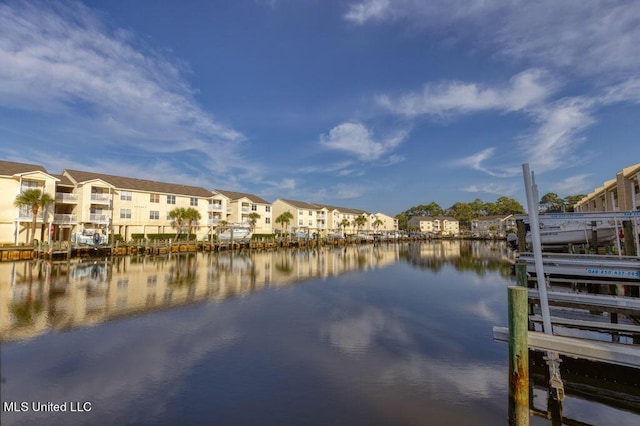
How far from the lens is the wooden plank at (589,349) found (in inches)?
230

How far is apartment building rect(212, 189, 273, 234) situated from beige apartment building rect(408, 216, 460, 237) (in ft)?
254

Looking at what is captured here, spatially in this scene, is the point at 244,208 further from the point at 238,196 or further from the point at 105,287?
the point at 105,287

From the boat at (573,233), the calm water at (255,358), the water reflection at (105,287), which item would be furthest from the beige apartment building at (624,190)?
the calm water at (255,358)

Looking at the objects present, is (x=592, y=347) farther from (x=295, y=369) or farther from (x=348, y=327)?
(x=348, y=327)

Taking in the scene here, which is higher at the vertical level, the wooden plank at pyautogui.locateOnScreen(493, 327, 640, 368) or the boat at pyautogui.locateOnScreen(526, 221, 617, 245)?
the boat at pyautogui.locateOnScreen(526, 221, 617, 245)

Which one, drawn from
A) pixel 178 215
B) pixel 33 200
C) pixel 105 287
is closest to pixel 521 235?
pixel 105 287

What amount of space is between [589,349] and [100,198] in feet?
166

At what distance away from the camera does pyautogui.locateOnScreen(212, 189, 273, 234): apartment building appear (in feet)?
203

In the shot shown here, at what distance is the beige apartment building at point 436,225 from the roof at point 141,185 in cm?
9218

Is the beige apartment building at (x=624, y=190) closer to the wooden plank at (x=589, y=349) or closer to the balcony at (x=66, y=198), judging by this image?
the wooden plank at (x=589, y=349)

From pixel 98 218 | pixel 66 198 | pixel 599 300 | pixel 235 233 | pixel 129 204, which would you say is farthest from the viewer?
pixel 235 233

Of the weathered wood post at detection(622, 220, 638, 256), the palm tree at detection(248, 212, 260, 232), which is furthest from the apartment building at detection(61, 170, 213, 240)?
the weathered wood post at detection(622, 220, 638, 256)

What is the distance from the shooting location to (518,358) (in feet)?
19.4

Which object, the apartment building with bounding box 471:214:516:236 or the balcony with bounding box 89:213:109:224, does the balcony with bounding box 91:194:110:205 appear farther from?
the apartment building with bounding box 471:214:516:236
